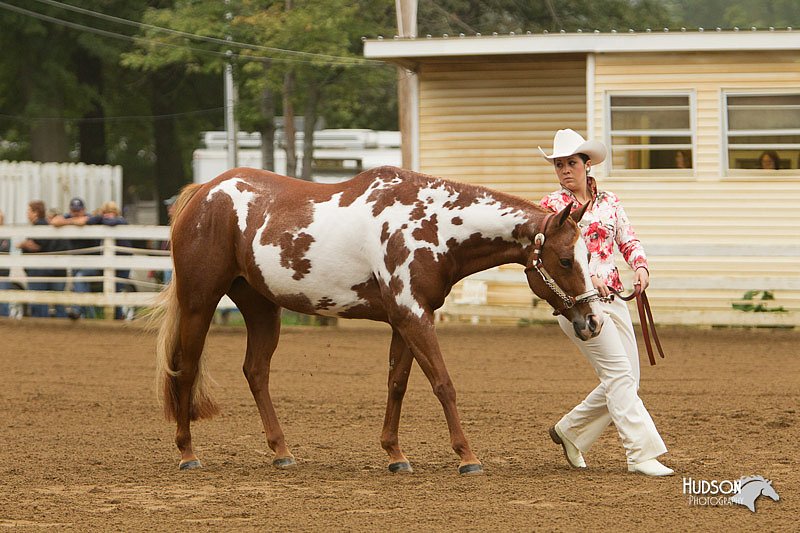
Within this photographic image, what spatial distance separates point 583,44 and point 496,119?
237 centimetres

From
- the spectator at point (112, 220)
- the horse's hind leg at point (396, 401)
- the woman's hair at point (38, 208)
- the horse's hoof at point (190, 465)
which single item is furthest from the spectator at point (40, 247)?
the horse's hind leg at point (396, 401)

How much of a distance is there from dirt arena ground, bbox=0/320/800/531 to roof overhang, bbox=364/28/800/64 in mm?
3952

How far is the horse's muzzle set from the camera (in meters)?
6.60

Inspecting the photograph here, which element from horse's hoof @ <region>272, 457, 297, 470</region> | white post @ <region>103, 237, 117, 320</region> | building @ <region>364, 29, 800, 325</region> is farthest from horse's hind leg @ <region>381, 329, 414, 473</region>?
white post @ <region>103, 237, 117, 320</region>

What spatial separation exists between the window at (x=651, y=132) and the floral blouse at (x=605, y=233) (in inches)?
395

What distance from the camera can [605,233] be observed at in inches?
272

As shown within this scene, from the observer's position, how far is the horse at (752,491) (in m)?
6.07

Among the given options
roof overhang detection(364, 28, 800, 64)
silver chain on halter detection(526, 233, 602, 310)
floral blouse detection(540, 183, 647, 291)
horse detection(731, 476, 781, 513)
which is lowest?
horse detection(731, 476, 781, 513)

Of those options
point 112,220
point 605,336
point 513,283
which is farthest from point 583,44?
point 605,336

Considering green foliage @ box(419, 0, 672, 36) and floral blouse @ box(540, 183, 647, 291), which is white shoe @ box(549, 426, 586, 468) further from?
green foliage @ box(419, 0, 672, 36)

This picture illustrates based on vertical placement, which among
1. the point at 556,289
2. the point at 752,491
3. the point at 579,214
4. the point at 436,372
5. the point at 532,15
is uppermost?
the point at 532,15

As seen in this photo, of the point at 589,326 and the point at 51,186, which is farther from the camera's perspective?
the point at 51,186

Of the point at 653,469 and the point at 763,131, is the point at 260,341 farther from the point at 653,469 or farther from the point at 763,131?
the point at 763,131

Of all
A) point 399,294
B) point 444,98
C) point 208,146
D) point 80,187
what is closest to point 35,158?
point 208,146
